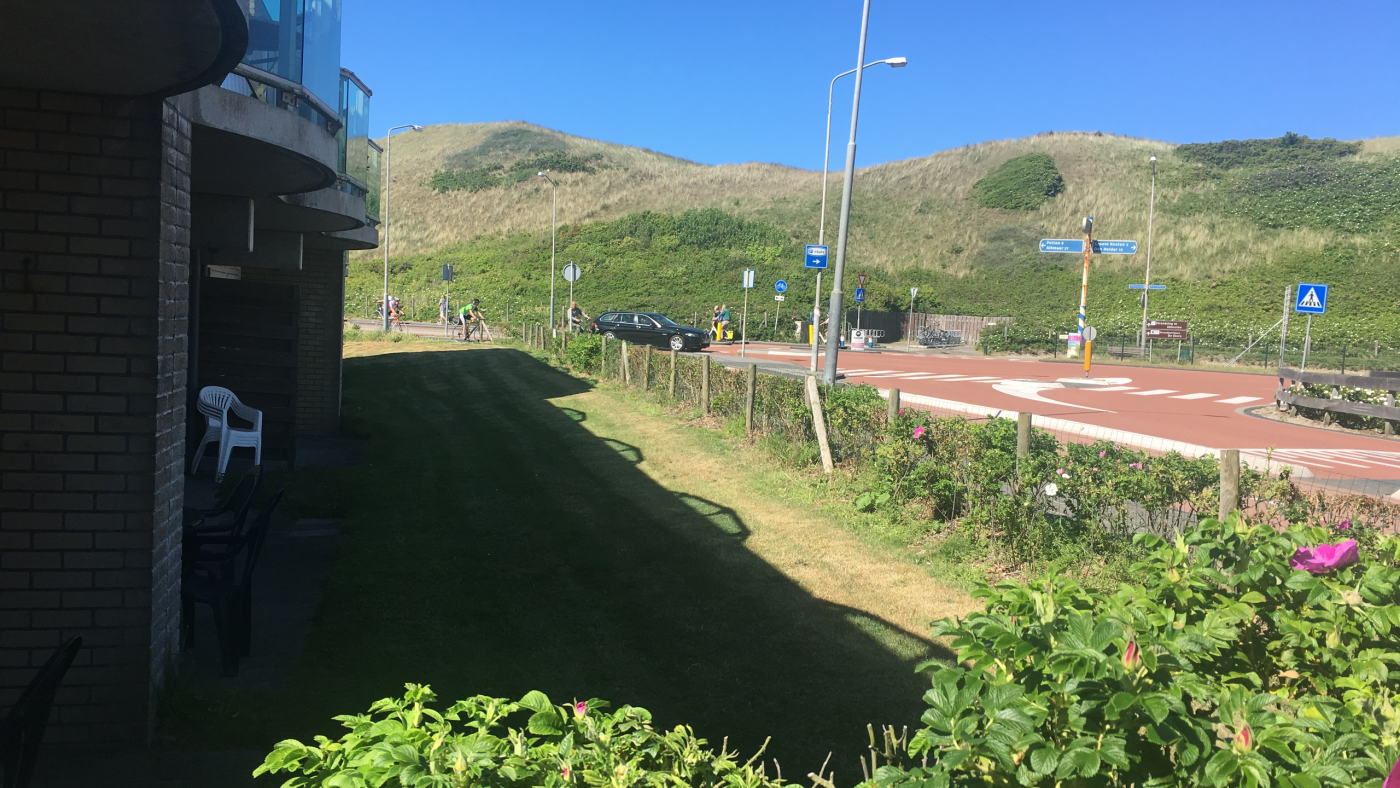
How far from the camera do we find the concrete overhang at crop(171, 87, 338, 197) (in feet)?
16.0

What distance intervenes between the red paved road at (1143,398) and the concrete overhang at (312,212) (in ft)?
35.3

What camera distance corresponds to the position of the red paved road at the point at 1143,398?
48.0 ft

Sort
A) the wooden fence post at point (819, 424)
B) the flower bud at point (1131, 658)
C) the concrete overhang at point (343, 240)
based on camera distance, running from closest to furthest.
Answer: the flower bud at point (1131, 658) → the wooden fence post at point (819, 424) → the concrete overhang at point (343, 240)

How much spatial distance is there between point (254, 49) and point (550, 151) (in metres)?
93.1

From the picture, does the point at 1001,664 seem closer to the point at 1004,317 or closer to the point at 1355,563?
the point at 1355,563

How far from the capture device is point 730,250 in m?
57.8

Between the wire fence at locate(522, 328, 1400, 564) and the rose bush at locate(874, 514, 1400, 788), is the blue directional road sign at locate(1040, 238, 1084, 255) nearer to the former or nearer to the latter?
the wire fence at locate(522, 328, 1400, 564)

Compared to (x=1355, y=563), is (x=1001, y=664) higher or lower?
lower

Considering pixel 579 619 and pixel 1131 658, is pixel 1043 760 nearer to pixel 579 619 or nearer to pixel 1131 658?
pixel 1131 658

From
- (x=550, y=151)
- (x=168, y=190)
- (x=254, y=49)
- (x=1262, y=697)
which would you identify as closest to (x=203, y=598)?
(x=168, y=190)

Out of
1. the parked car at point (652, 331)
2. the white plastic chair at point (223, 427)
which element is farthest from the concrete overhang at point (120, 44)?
the parked car at point (652, 331)

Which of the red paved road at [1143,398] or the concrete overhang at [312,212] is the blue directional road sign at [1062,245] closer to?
the red paved road at [1143,398]

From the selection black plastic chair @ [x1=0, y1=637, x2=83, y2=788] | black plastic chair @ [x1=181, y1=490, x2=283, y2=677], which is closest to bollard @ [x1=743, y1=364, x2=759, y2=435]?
black plastic chair @ [x1=181, y1=490, x2=283, y2=677]

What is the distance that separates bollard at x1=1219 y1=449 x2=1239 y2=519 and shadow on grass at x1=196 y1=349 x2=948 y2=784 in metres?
2.06
